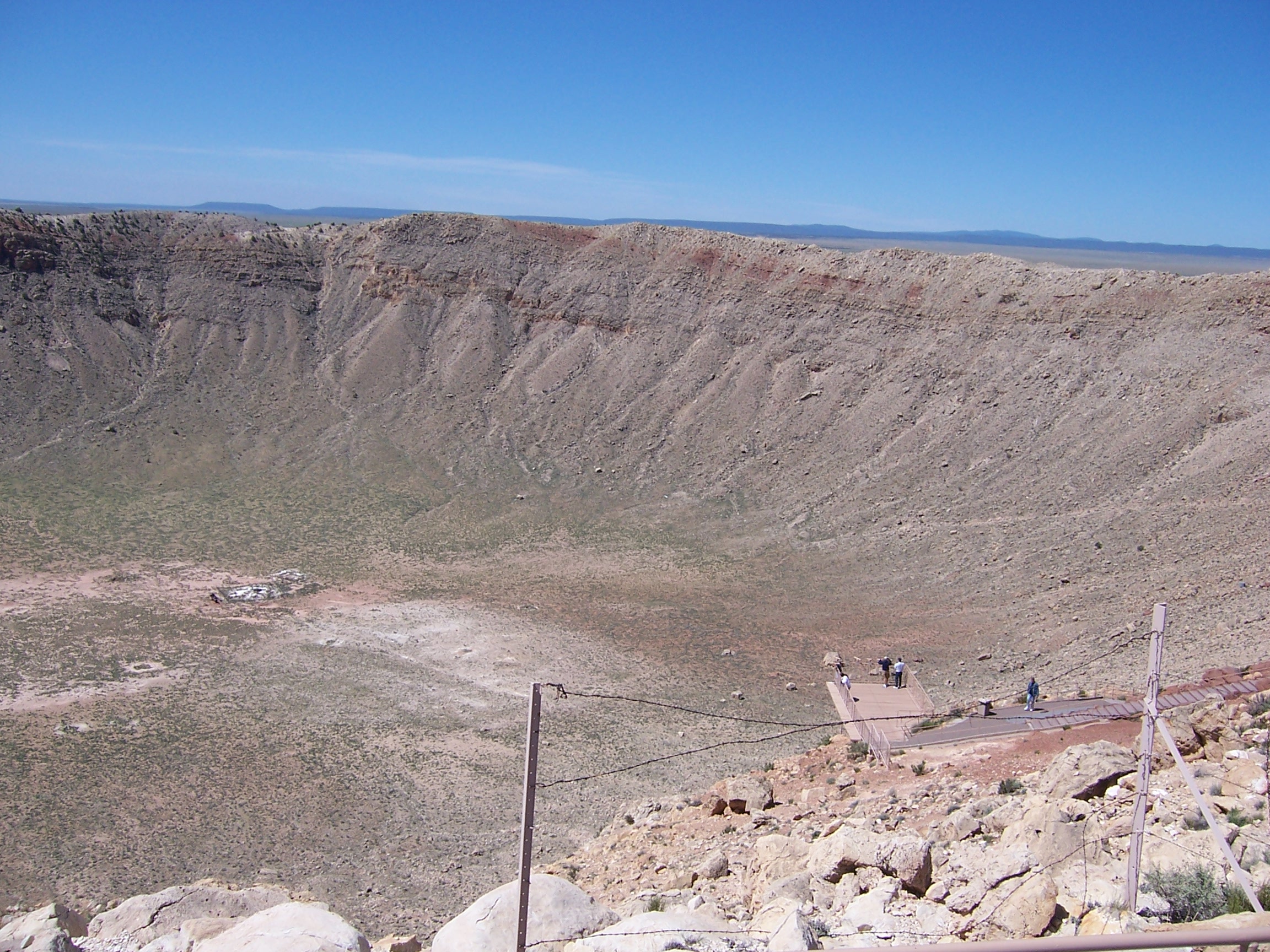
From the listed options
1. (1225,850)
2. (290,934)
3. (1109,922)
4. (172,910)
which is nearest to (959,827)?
(1109,922)

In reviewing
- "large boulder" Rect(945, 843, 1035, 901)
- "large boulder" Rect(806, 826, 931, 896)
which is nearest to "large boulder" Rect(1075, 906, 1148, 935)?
"large boulder" Rect(945, 843, 1035, 901)

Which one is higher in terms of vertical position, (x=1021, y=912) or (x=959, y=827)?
(x=1021, y=912)

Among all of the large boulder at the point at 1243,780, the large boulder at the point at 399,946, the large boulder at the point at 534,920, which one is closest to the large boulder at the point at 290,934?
the large boulder at the point at 399,946

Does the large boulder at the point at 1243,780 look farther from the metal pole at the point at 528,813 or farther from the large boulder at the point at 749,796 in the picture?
the metal pole at the point at 528,813

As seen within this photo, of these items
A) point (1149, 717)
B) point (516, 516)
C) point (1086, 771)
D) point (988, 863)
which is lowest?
point (516, 516)

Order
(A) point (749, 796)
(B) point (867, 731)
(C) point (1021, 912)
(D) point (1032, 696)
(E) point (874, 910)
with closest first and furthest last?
(C) point (1021, 912)
(E) point (874, 910)
(A) point (749, 796)
(B) point (867, 731)
(D) point (1032, 696)

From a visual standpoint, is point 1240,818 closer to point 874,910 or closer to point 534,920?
point 874,910

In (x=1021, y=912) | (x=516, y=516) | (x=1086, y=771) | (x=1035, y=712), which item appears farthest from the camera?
(x=516, y=516)
